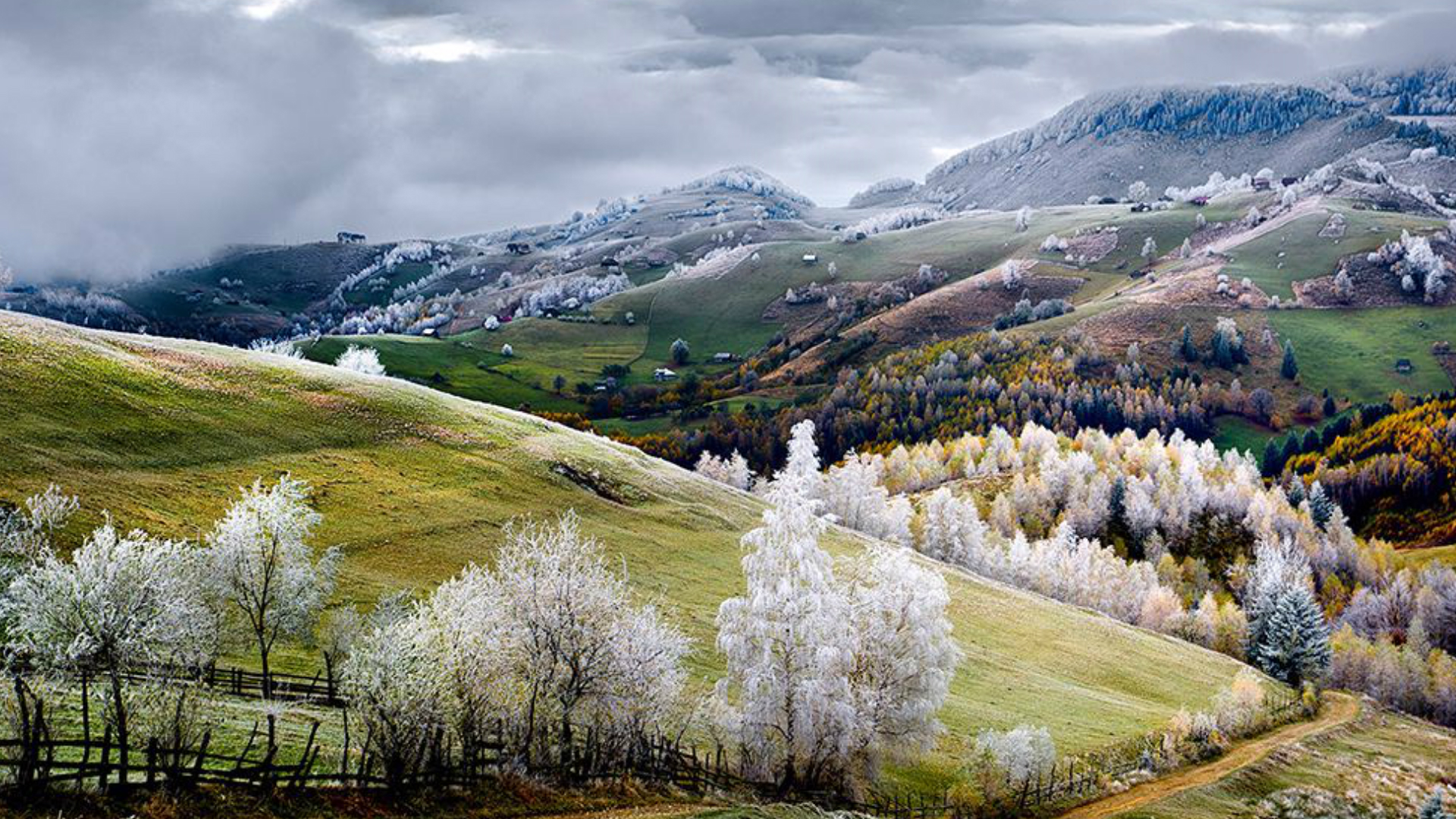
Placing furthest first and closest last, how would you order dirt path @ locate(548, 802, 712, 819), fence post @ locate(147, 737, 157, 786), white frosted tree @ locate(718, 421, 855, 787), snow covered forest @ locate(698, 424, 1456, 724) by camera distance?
snow covered forest @ locate(698, 424, 1456, 724)
white frosted tree @ locate(718, 421, 855, 787)
dirt path @ locate(548, 802, 712, 819)
fence post @ locate(147, 737, 157, 786)

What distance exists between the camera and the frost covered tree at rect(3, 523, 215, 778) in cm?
3341

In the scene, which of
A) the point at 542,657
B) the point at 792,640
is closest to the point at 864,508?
the point at 792,640

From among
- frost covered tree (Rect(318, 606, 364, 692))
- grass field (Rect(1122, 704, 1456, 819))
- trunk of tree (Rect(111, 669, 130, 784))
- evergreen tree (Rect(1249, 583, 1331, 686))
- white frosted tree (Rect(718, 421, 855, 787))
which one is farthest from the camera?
evergreen tree (Rect(1249, 583, 1331, 686))

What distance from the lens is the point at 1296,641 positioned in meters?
107

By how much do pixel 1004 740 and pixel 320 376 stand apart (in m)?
84.0

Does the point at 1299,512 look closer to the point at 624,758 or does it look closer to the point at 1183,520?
the point at 1183,520

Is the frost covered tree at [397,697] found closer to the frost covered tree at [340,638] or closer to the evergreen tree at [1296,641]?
the frost covered tree at [340,638]

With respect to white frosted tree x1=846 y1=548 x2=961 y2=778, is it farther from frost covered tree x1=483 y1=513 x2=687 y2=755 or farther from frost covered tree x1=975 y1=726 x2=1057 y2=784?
frost covered tree x1=483 y1=513 x2=687 y2=755

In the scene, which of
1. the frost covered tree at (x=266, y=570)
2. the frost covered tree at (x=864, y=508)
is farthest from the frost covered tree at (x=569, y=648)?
the frost covered tree at (x=864, y=508)

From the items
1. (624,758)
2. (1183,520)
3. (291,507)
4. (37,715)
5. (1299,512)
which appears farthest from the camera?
(1299,512)

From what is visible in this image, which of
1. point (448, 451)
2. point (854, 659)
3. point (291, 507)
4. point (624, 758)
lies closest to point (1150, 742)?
point (854, 659)

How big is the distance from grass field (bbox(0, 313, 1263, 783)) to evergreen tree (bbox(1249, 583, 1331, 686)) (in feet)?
19.8

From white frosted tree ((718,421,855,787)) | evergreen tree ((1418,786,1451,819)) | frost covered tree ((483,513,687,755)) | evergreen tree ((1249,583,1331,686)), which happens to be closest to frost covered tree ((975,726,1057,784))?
white frosted tree ((718,421,855,787))

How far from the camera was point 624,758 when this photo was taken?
4612 centimetres
